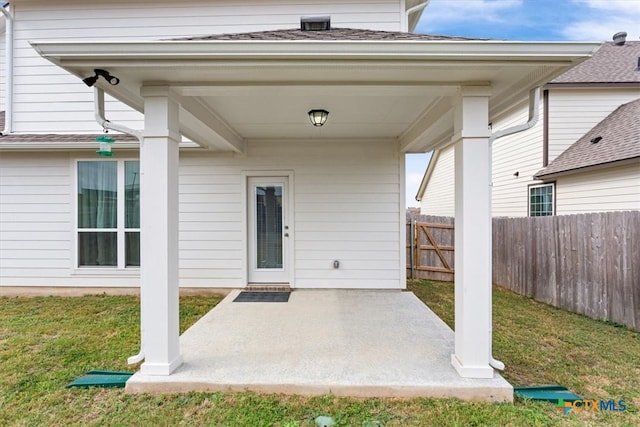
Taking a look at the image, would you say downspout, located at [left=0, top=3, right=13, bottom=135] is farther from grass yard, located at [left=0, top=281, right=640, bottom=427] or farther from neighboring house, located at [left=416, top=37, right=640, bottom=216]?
neighboring house, located at [left=416, top=37, right=640, bottom=216]

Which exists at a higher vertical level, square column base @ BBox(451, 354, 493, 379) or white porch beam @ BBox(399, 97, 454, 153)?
white porch beam @ BBox(399, 97, 454, 153)

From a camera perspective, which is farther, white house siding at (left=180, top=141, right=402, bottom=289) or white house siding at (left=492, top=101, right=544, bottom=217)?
white house siding at (left=492, top=101, right=544, bottom=217)

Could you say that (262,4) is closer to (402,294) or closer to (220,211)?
(220,211)

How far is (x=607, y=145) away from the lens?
670 cm

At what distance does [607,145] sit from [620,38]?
5555 mm

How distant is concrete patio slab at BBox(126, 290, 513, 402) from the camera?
2.60 meters

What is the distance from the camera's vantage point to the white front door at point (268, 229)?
228 inches

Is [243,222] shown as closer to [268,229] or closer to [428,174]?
[268,229]

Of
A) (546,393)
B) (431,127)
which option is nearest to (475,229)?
(546,393)

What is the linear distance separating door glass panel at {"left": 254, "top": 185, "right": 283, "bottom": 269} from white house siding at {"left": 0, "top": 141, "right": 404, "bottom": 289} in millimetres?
295

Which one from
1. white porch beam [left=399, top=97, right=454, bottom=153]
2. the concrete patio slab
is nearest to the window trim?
white porch beam [left=399, top=97, right=454, bottom=153]

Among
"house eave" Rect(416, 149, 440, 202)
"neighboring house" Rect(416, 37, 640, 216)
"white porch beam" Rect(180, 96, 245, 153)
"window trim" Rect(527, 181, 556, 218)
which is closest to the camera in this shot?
"white porch beam" Rect(180, 96, 245, 153)

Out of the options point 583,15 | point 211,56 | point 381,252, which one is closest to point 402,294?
point 381,252

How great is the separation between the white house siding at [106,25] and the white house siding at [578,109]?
16.0ft
